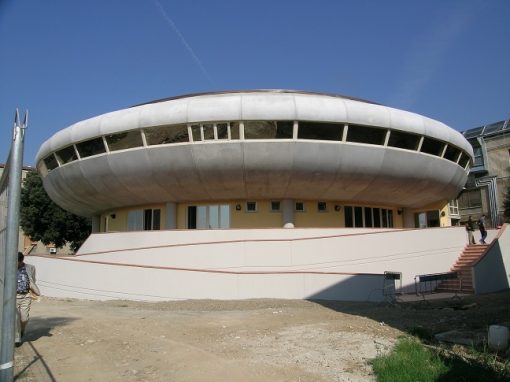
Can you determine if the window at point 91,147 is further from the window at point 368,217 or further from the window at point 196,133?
the window at point 368,217

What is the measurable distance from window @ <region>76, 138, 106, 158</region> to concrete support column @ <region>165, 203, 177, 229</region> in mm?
3978

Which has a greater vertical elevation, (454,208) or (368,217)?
(454,208)

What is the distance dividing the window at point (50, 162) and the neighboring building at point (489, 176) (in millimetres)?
35706

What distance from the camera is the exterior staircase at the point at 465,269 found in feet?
59.6

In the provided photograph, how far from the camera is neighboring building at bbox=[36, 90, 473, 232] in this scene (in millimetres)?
19328

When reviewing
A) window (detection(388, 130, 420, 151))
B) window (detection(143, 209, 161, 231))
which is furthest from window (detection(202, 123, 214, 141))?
window (detection(388, 130, 420, 151))

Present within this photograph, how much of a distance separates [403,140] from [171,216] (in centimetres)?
1134

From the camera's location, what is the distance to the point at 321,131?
19.7 meters

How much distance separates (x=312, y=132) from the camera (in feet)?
64.3

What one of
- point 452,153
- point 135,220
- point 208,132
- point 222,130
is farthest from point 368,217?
point 135,220

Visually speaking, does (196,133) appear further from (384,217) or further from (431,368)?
(431,368)

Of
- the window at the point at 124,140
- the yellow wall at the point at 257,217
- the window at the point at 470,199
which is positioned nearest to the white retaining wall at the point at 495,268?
the yellow wall at the point at 257,217

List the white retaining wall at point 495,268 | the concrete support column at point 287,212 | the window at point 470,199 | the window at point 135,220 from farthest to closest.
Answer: the window at point 470,199 < the window at point 135,220 < the concrete support column at point 287,212 < the white retaining wall at point 495,268

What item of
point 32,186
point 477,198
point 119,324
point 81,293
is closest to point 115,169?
point 81,293
